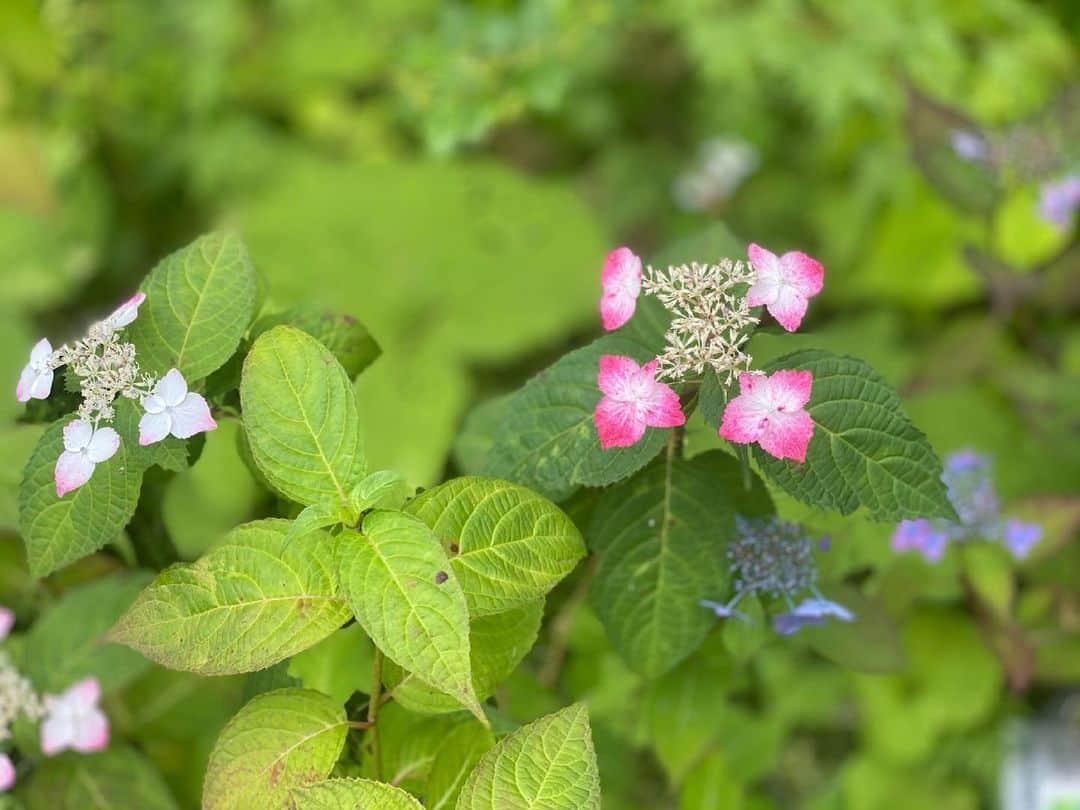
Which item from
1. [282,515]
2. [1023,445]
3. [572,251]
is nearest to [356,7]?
[572,251]

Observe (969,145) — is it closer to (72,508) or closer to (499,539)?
(499,539)

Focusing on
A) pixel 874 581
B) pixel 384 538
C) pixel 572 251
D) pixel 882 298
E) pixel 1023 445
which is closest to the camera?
pixel 384 538

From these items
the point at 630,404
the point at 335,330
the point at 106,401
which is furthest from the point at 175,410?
the point at 630,404

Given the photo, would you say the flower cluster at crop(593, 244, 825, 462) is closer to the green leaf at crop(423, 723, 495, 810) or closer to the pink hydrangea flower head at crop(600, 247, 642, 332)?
the pink hydrangea flower head at crop(600, 247, 642, 332)

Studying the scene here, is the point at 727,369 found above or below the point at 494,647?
above

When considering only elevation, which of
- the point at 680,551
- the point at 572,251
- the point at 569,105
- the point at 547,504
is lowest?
the point at 572,251

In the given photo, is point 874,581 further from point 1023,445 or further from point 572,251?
point 572,251

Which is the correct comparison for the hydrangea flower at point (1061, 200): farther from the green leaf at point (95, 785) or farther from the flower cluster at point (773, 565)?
the green leaf at point (95, 785)
